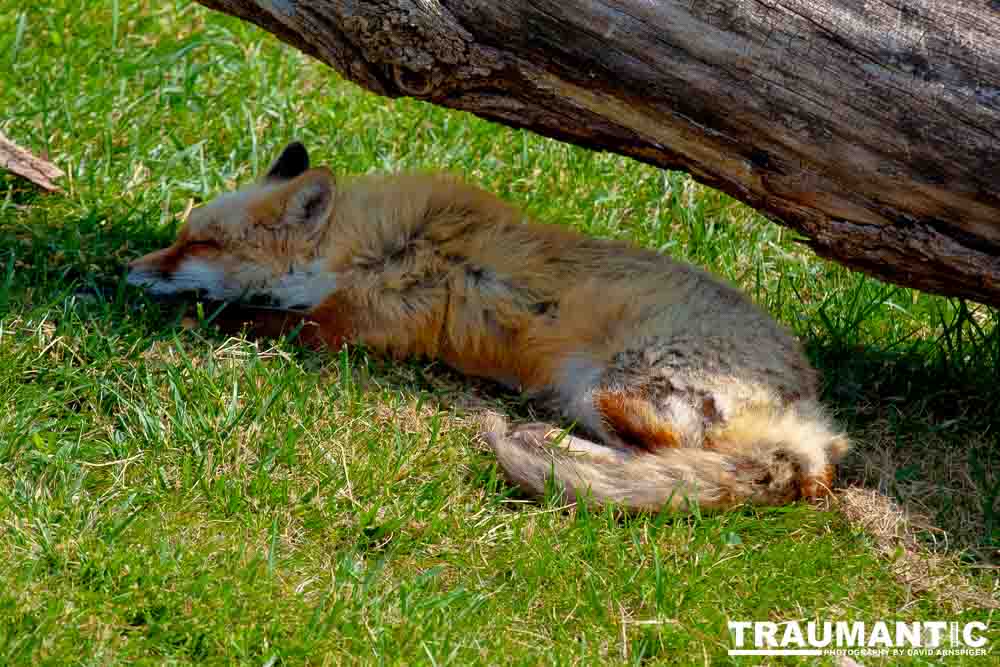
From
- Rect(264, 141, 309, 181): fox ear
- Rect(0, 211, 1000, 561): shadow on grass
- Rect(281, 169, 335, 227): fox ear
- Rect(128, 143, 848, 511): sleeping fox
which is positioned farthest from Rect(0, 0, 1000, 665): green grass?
Rect(281, 169, 335, 227): fox ear

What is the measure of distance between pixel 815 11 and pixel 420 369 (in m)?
2.26

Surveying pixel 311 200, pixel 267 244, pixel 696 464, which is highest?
pixel 311 200

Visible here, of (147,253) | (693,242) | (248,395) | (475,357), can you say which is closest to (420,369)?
(475,357)

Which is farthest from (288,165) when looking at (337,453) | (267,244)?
(337,453)

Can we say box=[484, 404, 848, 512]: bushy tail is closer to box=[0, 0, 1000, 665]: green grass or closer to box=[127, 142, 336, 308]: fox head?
box=[0, 0, 1000, 665]: green grass

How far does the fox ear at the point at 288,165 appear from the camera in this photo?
561cm

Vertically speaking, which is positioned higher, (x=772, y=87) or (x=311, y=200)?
(x=772, y=87)

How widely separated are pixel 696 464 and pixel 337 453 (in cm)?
139

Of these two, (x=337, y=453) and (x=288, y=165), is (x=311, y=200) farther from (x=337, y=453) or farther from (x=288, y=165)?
(x=337, y=453)

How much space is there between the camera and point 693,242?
251 inches

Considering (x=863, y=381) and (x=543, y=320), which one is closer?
(x=543, y=320)

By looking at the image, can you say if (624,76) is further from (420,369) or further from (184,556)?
(184,556)

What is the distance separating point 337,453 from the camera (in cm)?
436

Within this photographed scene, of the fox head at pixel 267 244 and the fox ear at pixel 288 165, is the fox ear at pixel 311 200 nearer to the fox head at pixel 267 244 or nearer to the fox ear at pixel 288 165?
the fox head at pixel 267 244
